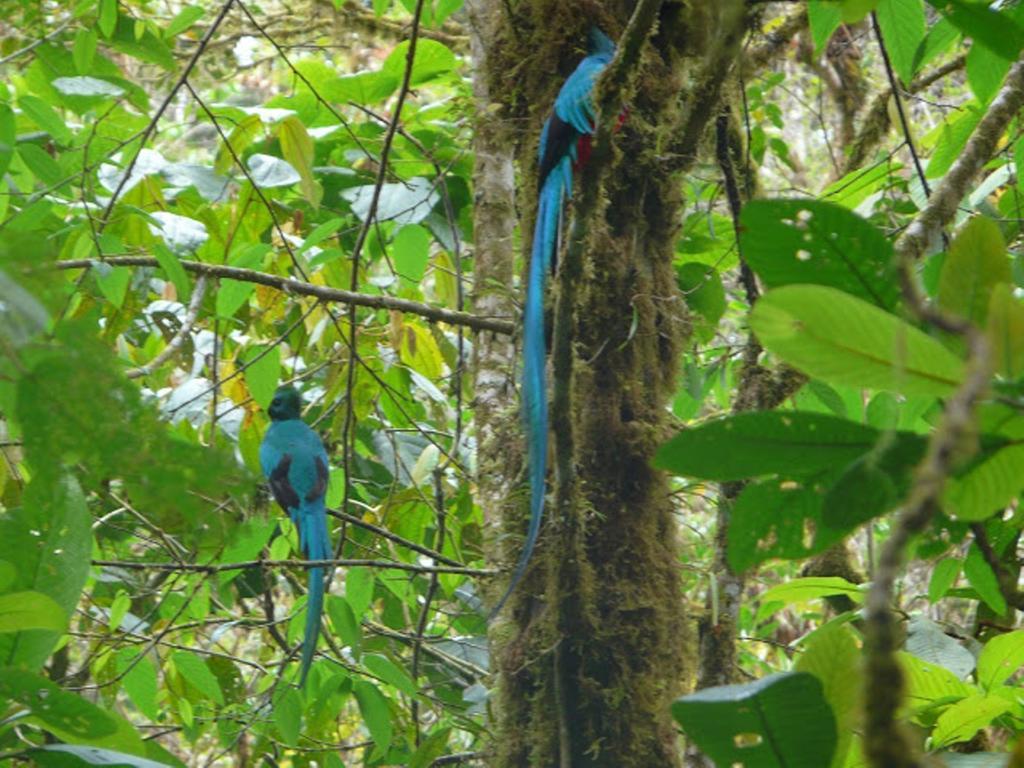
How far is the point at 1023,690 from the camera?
68.1 inches

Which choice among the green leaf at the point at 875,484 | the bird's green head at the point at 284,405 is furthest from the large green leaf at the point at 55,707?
the bird's green head at the point at 284,405

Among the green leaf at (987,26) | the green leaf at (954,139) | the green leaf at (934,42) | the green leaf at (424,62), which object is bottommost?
the green leaf at (987,26)

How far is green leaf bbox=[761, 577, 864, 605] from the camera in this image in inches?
74.1

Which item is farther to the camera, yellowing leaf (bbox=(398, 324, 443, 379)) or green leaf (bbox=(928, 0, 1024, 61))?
yellowing leaf (bbox=(398, 324, 443, 379))

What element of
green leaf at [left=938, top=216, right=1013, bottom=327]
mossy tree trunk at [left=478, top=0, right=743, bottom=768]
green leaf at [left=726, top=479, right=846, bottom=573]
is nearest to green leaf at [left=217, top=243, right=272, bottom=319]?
mossy tree trunk at [left=478, top=0, right=743, bottom=768]

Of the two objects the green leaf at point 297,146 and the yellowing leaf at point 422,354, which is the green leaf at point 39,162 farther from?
the yellowing leaf at point 422,354

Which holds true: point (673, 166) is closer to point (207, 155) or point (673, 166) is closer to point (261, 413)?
point (261, 413)

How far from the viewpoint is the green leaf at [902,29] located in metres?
1.93

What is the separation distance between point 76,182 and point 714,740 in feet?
7.49

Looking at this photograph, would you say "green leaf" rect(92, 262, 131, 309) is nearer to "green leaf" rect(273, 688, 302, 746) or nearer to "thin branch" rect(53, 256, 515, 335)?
"thin branch" rect(53, 256, 515, 335)

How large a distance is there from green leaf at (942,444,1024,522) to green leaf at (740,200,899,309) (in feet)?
0.51

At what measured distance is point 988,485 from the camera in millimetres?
825

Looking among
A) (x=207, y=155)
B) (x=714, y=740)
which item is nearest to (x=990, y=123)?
(x=714, y=740)

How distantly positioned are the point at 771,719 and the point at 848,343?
0.91ft
